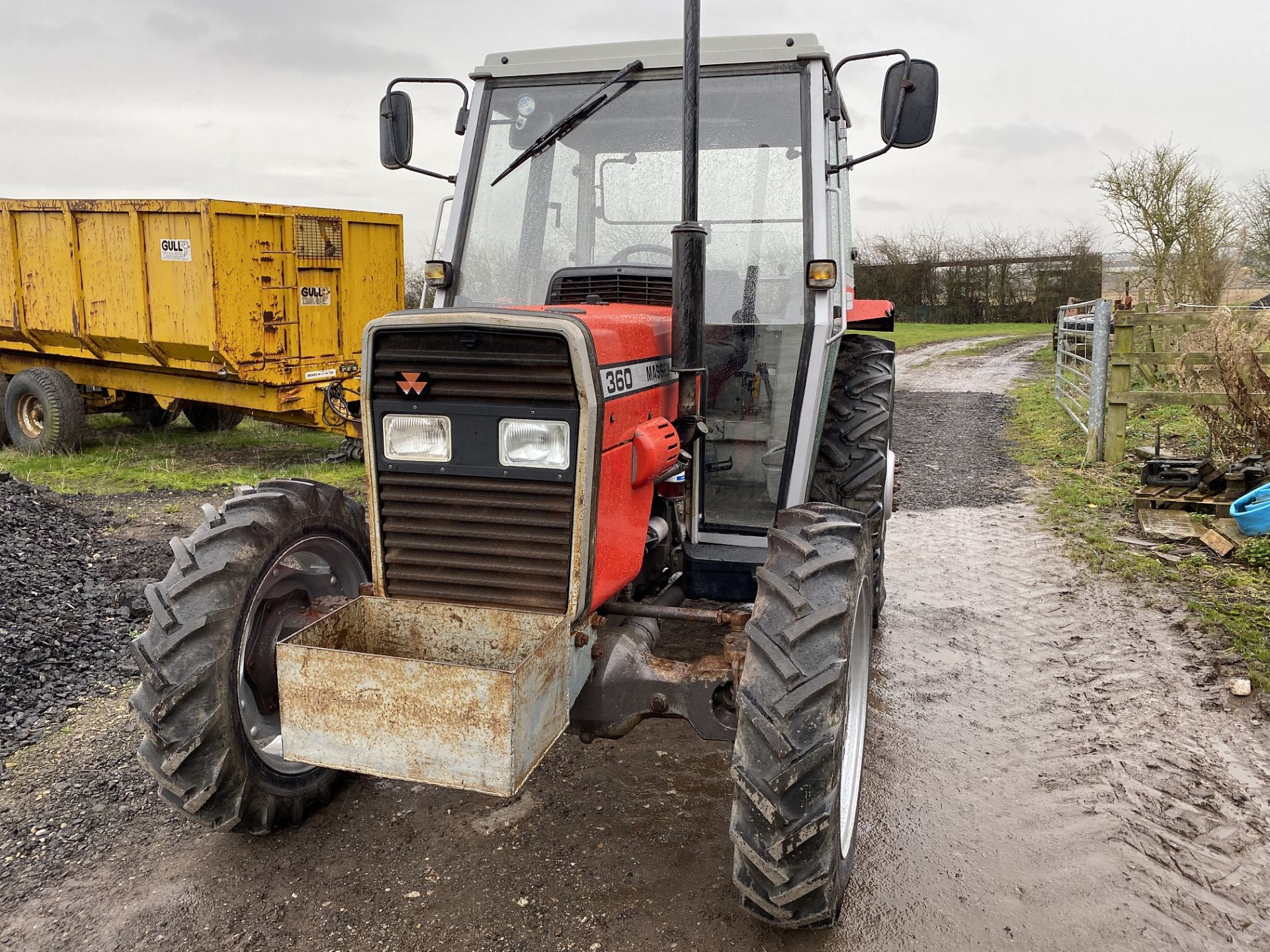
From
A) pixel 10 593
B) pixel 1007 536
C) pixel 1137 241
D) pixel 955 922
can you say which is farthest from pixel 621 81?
pixel 1137 241

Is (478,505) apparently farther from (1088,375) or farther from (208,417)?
(1088,375)

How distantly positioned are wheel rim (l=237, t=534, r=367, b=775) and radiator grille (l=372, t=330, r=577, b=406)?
2.65ft

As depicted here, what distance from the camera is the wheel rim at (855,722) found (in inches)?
117

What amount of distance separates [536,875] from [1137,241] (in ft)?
72.3

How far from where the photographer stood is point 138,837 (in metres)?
3.30

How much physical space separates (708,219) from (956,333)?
2903 centimetres

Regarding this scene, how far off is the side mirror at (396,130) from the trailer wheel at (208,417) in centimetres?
939

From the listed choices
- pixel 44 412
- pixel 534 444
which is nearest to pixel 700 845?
pixel 534 444

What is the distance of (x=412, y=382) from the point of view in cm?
291

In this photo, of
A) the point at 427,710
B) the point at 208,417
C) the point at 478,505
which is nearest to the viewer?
the point at 427,710

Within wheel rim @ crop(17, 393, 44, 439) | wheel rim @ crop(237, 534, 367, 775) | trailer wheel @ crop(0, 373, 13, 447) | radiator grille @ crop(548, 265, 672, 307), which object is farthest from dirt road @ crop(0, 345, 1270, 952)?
trailer wheel @ crop(0, 373, 13, 447)

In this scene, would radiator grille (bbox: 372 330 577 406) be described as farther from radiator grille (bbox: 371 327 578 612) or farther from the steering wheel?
the steering wheel

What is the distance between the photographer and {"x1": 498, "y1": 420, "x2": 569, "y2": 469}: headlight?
9.25ft

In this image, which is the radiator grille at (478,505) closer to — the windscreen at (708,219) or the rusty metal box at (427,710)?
the rusty metal box at (427,710)
